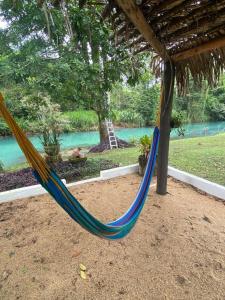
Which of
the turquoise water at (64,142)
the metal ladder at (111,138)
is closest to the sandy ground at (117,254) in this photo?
the turquoise water at (64,142)

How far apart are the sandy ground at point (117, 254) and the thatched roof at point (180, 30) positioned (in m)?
1.27

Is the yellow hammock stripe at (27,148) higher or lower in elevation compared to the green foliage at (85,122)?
higher

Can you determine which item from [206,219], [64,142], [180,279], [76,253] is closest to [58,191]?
[76,253]

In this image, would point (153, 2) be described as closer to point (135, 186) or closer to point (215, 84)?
A: point (215, 84)

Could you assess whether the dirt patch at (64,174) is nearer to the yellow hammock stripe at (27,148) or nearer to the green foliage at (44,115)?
the green foliage at (44,115)

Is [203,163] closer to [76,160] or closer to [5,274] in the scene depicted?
[76,160]

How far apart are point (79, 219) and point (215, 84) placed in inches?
67.7

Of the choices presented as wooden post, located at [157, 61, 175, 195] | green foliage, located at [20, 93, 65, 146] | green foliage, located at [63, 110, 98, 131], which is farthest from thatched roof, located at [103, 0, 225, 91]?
green foliage, located at [63, 110, 98, 131]

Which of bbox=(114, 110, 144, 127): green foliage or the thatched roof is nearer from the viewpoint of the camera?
the thatched roof

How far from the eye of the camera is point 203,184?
2.36 m

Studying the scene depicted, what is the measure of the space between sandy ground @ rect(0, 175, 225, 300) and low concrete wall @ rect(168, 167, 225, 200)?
12cm

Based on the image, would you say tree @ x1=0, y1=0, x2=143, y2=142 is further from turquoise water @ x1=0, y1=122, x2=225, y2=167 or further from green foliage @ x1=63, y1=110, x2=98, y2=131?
green foliage @ x1=63, y1=110, x2=98, y2=131

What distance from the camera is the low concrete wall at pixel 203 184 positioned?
2192 millimetres

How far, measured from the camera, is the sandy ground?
3.91ft
